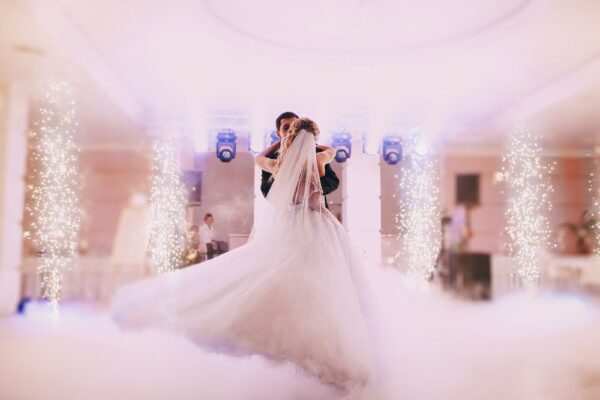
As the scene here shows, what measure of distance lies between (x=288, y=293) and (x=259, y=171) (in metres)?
1.17

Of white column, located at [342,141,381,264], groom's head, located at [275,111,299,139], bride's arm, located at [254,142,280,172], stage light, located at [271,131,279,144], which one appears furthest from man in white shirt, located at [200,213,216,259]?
white column, located at [342,141,381,264]

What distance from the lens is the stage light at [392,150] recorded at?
357cm

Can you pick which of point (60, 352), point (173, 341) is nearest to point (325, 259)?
point (173, 341)

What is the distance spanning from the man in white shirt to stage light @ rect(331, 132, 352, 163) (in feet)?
3.31

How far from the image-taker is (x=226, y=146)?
3475 millimetres

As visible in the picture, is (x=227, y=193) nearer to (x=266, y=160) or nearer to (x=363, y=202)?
(x=266, y=160)

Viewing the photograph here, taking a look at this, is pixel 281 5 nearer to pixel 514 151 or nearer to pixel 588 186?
pixel 514 151

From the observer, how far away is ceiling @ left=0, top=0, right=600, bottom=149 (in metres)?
4.27

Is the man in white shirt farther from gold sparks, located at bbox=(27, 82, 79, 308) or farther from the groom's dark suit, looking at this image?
gold sparks, located at bbox=(27, 82, 79, 308)

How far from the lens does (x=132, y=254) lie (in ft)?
Result: 23.2

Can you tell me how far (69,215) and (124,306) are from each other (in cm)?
159

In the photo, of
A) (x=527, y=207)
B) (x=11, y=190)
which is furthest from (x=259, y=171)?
(x=11, y=190)

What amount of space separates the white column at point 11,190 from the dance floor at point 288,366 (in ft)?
2.06

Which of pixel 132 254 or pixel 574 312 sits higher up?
pixel 132 254
